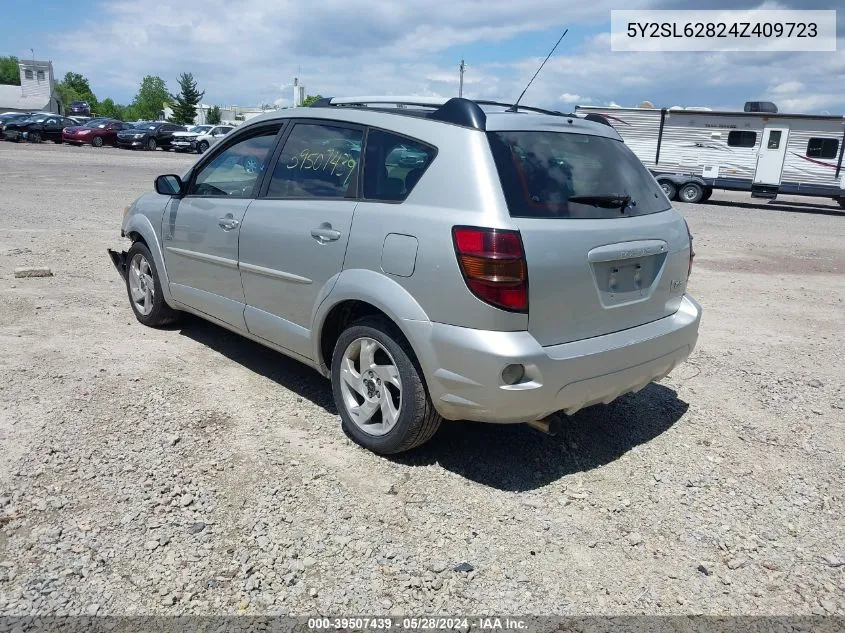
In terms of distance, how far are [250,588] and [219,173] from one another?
311 cm

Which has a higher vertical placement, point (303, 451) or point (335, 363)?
point (335, 363)

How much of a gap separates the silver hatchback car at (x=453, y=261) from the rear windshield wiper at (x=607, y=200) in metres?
0.01

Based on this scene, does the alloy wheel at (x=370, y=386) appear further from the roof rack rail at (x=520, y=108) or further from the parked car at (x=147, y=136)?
the parked car at (x=147, y=136)

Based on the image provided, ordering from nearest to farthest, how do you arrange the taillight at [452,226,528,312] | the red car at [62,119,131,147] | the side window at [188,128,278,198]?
the taillight at [452,226,528,312], the side window at [188,128,278,198], the red car at [62,119,131,147]

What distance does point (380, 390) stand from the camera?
3662mm

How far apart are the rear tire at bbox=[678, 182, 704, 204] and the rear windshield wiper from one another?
2042 centimetres

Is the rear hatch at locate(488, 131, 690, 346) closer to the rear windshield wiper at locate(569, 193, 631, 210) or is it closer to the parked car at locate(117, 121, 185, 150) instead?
the rear windshield wiper at locate(569, 193, 631, 210)

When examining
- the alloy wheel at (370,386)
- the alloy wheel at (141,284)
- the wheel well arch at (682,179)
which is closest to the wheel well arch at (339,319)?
the alloy wheel at (370,386)

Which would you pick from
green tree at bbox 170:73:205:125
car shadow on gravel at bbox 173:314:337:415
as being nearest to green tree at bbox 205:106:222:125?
green tree at bbox 170:73:205:125

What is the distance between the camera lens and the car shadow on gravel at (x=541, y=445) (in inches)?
144

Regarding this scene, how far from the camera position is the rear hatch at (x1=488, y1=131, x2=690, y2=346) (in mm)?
3172

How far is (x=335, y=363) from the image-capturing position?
12.7ft

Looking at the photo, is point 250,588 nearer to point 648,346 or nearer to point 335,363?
point 335,363

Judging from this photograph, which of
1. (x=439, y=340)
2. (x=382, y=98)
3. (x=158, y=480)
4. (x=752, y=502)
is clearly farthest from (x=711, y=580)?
(x=382, y=98)
